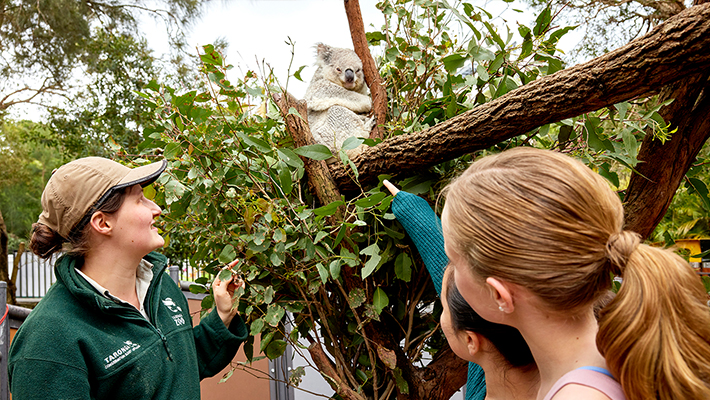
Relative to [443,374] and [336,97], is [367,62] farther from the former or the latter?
[443,374]

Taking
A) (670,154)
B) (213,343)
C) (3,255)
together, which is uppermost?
(670,154)

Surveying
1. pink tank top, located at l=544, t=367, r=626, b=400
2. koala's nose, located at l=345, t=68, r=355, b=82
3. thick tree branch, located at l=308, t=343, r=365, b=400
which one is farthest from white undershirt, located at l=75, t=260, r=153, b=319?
koala's nose, located at l=345, t=68, r=355, b=82

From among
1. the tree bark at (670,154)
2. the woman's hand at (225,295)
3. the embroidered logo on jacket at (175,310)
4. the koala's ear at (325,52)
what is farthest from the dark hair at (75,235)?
the koala's ear at (325,52)

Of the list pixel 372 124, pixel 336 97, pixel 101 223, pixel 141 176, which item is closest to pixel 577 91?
pixel 372 124

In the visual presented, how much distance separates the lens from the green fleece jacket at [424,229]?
4.27 feet

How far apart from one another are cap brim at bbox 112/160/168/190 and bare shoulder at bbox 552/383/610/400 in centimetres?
105

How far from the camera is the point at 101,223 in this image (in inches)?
50.0

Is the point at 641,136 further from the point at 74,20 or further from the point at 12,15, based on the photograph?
the point at 12,15

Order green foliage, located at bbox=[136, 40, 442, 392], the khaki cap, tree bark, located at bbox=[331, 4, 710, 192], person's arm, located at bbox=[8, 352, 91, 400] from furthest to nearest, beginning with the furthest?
green foliage, located at bbox=[136, 40, 442, 392] < the khaki cap < person's arm, located at bbox=[8, 352, 91, 400] < tree bark, located at bbox=[331, 4, 710, 192]

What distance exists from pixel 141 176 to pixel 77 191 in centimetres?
15

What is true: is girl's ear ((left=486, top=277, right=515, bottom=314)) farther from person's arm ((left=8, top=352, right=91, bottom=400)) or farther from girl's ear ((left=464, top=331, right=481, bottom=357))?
person's arm ((left=8, top=352, right=91, bottom=400))

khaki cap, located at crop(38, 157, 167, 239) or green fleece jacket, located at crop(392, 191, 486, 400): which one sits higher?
khaki cap, located at crop(38, 157, 167, 239)

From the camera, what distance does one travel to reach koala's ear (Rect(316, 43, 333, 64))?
300 cm

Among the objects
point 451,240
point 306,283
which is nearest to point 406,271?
point 306,283
